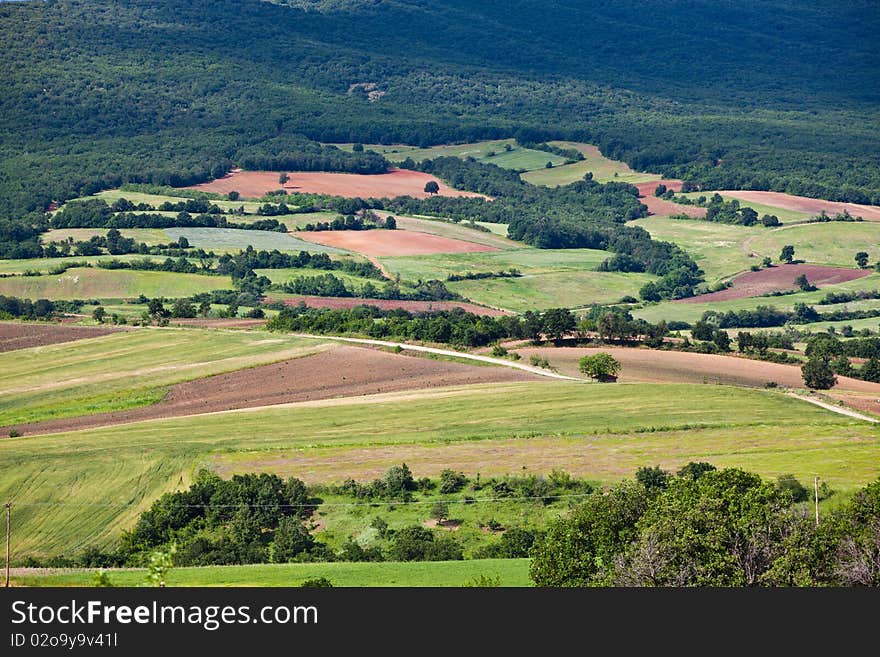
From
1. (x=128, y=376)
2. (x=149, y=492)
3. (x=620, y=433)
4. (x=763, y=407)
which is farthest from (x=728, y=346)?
(x=149, y=492)

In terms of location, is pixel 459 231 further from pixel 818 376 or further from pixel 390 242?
pixel 818 376

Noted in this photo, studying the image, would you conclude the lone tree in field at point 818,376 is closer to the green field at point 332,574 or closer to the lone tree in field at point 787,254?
the green field at point 332,574

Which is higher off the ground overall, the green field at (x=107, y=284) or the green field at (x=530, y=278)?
the green field at (x=530, y=278)

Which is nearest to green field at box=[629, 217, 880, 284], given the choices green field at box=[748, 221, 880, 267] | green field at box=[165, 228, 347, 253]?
green field at box=[748, 221, 880, 267]

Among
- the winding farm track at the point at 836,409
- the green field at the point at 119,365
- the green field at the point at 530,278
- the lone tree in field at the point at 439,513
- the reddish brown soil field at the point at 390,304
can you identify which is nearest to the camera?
the lone tree in field at the point at 439,513

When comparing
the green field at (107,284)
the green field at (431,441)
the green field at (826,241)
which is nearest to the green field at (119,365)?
the green field at (431,441)

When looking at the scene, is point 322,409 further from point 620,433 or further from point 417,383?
point 620,433
